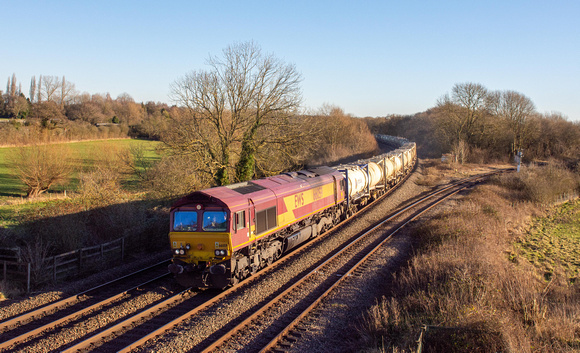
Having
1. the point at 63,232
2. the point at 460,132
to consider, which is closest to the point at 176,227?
the point at 63,232

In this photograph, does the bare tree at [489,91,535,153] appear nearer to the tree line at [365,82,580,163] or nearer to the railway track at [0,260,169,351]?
the tree line at [365,82,580,163]

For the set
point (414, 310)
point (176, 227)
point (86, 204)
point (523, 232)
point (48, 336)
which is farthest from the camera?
point (523, 232)

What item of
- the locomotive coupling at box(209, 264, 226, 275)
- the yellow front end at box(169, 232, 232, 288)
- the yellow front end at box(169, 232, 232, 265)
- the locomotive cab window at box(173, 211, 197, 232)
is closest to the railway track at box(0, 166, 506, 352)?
the yellow front end at box(169, 232, 232, 288)

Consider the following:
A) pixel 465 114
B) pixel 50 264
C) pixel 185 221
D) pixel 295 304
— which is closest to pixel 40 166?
pixel 50 264

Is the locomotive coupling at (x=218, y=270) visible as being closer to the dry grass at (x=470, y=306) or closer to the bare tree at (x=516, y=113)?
the dry grass at (x=470, y=306)

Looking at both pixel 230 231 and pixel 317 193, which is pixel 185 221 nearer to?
pixel 230 231

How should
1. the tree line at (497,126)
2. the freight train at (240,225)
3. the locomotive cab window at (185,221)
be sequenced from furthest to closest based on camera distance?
1. the tree line at (497,126)
2. the locomotive cab window at (185,221)
3. the freight train at (240,225)

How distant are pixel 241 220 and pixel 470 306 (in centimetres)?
646

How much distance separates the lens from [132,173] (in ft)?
96.2

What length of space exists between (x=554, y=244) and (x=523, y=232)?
65.8 inches

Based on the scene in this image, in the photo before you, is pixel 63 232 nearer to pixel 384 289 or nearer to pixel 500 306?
pixel 384 289

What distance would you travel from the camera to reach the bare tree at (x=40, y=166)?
84.8 feet

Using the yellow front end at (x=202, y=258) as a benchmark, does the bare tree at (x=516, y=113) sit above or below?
above

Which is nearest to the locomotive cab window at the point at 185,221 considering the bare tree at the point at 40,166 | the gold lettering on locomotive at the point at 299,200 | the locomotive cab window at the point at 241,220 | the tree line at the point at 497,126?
the locomotive cab window at the point at 241,220
